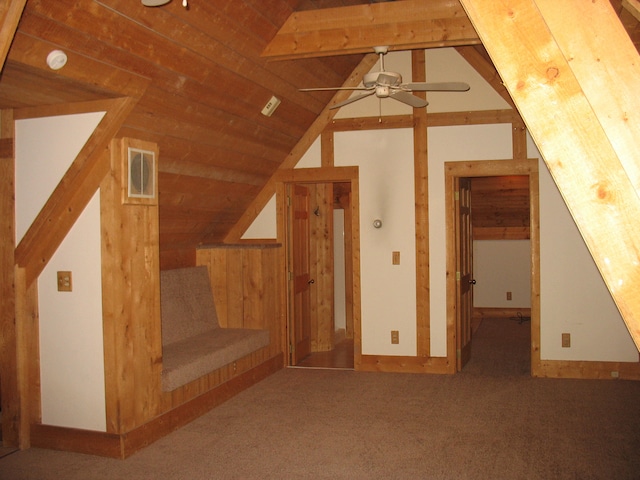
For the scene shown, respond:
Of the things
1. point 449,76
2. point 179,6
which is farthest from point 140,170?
point 449,76

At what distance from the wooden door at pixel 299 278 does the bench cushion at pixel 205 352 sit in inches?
25.4

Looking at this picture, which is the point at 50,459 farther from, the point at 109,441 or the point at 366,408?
the point at 366,408

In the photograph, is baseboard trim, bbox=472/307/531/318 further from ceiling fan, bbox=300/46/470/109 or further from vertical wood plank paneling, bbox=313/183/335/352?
ceiling fan, bbox=300/46/470/109

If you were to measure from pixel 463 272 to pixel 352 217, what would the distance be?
1.25 metres

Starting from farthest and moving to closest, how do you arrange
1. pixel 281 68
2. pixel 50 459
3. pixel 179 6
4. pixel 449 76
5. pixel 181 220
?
pixel 449 76
pixel 181 220
pixel 281 68
pixel 50 459
pixel 179 6

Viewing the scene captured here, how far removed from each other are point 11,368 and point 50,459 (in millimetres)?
662

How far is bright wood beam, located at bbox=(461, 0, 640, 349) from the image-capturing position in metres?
1.39

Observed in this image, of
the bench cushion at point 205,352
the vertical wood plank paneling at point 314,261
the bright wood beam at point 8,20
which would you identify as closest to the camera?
the bright wood beam at point 8,20

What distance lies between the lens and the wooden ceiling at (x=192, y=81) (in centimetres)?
311

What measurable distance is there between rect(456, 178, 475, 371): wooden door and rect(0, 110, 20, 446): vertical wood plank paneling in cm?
387

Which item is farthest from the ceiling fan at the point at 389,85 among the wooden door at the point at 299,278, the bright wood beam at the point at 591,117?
the wooden door at the point at 299,278

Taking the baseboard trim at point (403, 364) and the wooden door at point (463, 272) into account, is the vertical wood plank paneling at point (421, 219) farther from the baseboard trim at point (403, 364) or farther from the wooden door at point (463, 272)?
the wooden door at point (463, 272)

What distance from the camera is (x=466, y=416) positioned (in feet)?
15.1

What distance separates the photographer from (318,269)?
7.08 meters
